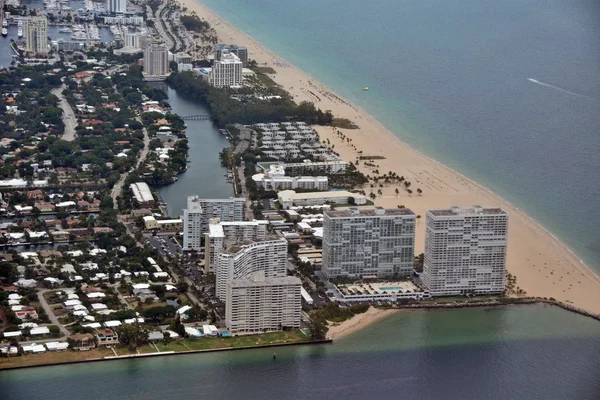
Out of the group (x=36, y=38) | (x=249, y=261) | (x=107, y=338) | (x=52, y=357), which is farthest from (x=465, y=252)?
(x=36, y=38)

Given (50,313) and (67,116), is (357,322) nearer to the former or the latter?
(50,313)

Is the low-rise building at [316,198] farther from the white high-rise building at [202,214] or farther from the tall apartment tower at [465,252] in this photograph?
the tall apartment tower at [465,252]

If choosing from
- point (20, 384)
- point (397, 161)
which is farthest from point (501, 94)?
point (20, 384)

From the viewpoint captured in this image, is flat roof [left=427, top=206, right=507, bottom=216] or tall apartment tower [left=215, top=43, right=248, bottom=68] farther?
tall apartment tower [left=215, top=43, right=248, bottom=68]

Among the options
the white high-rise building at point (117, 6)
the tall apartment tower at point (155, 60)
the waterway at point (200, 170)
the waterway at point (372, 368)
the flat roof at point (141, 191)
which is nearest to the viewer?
the waterway at point (372, 368)

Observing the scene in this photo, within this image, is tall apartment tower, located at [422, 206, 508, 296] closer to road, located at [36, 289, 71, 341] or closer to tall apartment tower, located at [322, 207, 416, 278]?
tall apartment tower, located at [322, 207, 416, 278]

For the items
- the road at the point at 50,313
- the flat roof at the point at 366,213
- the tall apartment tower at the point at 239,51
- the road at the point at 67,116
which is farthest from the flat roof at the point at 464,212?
the tall apartment tower at the point at 239,51

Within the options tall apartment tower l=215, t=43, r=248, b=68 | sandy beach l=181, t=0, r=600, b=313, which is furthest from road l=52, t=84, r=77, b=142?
sandy beach l=181, t=0, r=600, b=313
